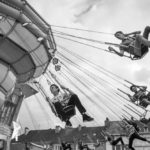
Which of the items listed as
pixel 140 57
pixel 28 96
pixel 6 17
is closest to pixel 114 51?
pixel 140 57

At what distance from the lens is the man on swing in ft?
37.9

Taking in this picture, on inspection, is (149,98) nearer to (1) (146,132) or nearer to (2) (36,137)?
(1) (146,132)

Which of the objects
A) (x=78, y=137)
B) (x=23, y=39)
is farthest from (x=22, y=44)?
(x=78, y=137)

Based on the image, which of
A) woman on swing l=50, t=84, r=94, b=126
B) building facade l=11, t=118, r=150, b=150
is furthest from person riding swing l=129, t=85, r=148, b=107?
building facade l=11, t=118, r=150, b=150

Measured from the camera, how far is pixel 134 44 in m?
12.5

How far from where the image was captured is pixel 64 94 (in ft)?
52.3

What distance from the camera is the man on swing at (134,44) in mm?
11547

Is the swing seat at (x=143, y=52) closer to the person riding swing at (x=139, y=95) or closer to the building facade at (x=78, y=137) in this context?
the person riding swing at (x=139, y=95)

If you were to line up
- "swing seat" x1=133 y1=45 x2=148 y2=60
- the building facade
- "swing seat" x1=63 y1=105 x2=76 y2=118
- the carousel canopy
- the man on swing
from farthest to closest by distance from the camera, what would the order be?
the building facade → "swing seat" x1=63 y1=105 x2=76 y2=118 → the carousel canopy → "swing seat" x1=133 y1=45 x2=148 y2=60 → the man on swing

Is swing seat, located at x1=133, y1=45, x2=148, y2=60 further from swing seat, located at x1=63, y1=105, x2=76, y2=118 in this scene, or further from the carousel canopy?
the carousel canopy

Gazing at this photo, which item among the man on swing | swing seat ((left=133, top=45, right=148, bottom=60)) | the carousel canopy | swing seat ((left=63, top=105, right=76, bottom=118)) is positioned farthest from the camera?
swing seat ((left=63, top=105, right=76, bottom=118))

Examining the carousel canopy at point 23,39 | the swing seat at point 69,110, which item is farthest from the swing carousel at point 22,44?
the swing seat at point 69,110

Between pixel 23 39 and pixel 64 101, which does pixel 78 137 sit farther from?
pixel 23 39

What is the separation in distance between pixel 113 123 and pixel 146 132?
7268mm
